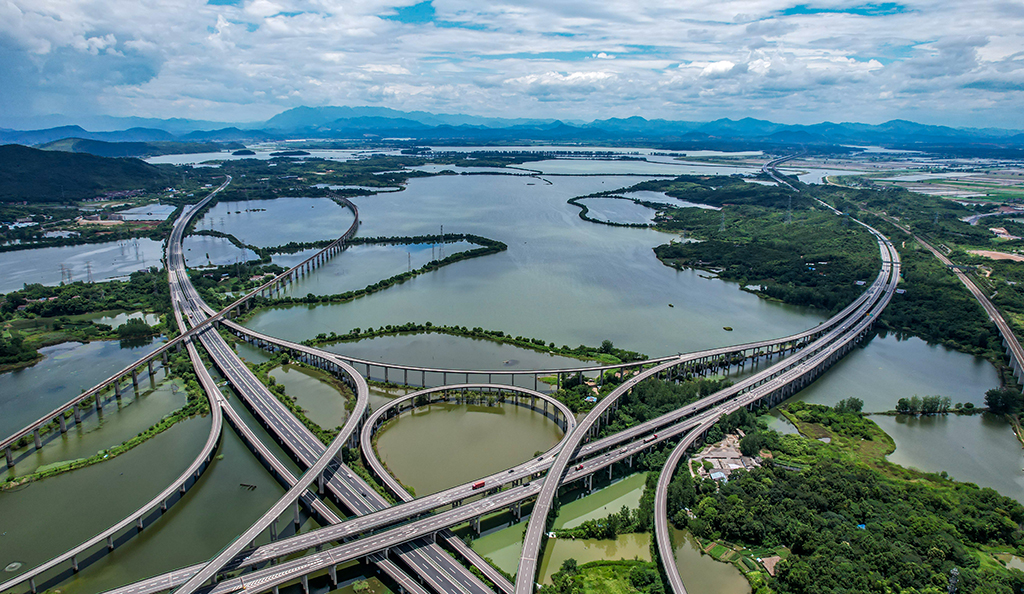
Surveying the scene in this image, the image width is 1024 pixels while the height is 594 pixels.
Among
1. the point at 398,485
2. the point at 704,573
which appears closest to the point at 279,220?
the point at 398,485

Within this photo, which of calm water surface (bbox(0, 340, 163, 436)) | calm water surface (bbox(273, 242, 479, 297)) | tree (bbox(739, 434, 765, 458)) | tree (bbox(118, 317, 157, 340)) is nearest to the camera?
tree (bbox(739, 434, 765, 458))

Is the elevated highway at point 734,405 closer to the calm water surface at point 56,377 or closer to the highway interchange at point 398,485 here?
the highway interchange at point 398,485

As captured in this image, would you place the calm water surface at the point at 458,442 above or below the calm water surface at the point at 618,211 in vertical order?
below

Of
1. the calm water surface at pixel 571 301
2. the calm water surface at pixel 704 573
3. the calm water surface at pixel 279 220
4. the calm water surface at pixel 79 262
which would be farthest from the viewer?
the calm water surface at pixel 279 220

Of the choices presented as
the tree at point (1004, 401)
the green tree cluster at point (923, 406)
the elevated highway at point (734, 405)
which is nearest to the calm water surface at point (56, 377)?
the elevated highway at point (734, 405)

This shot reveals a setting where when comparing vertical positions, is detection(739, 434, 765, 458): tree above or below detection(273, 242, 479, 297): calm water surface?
below

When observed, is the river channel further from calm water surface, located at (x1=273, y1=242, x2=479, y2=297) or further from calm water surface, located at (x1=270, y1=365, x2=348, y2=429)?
calm water surface, located at (x1=273, y1=242, x2=479, y2=297)

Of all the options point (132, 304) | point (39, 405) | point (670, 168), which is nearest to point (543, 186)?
point (670, 168)

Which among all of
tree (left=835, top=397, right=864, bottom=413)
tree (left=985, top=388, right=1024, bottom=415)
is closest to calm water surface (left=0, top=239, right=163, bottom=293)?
tree (left=835, top=397, right=864, bottom=413)
